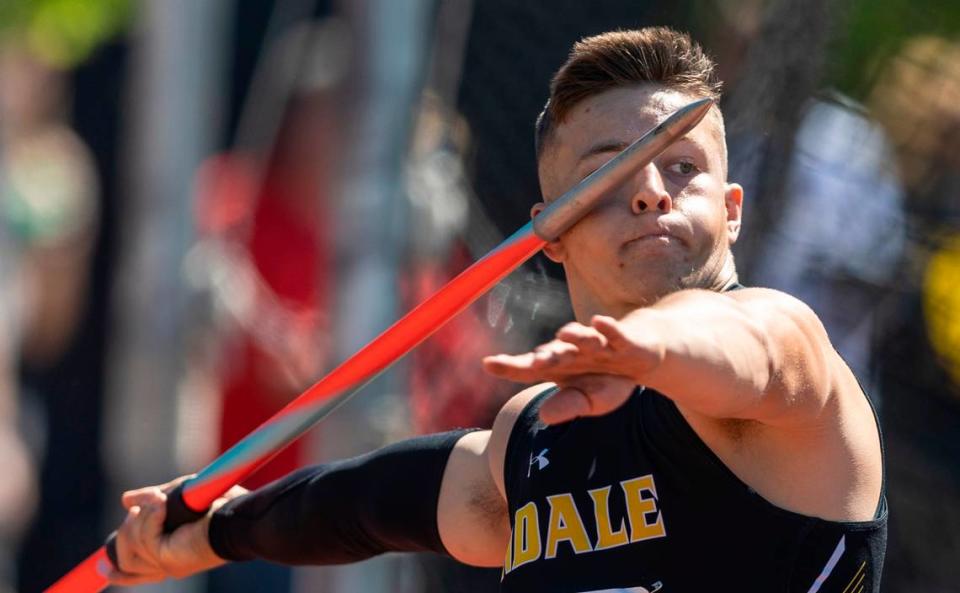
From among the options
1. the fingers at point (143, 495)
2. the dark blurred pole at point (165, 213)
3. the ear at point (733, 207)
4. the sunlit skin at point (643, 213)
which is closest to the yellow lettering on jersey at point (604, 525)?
the sunlit skin at point (643, 213)

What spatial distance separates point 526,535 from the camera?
2.65 meters

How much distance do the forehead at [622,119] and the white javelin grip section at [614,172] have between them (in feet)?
0.70

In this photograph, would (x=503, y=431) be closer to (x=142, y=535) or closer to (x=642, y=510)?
(x=642, y=510)

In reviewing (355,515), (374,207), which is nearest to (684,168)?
(355,515)

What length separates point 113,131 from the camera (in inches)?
253

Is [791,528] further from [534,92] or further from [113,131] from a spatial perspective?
[113,131]

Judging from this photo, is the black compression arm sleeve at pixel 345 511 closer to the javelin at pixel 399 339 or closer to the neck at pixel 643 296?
the javelin at pixel 399 339

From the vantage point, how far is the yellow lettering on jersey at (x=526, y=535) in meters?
2.62

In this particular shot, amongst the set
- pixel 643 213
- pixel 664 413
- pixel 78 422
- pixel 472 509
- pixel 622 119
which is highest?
pixel 622 119

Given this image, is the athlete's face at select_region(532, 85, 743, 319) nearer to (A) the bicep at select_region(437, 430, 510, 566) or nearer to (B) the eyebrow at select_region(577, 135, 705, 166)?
(B) the eyebrow at select_region(577, 135, 705, 166)

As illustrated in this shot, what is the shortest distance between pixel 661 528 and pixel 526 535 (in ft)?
0.95

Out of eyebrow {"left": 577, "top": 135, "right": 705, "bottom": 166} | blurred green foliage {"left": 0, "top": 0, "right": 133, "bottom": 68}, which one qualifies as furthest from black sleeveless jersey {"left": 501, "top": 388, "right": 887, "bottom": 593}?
blurred green foliage {"left": 0, "top": 0, "right": 133, "bottom": 68}

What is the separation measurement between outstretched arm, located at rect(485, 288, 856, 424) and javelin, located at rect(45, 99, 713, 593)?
250 millimetres

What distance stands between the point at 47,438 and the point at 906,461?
12.1ft
